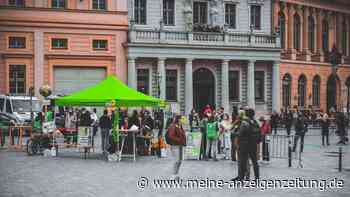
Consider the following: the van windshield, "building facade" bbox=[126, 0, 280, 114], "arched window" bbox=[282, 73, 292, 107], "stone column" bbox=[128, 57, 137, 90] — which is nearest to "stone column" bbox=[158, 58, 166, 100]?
"building facade" bbox=[126, 0, 280, 114]

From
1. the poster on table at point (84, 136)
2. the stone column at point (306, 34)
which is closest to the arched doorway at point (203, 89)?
the stone column at point (306, 34)

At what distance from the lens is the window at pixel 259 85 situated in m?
52.2

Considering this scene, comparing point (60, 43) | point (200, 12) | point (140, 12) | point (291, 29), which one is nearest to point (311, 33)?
point (291, 29)

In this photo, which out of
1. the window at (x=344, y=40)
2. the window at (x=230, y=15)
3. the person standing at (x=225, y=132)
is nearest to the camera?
the person standing at (x=225, y=132)

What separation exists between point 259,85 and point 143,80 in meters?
10.7

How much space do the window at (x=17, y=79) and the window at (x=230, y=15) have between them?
17.2 meters

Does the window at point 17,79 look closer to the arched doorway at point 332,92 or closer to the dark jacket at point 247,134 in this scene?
the dark jacket at point 247,134

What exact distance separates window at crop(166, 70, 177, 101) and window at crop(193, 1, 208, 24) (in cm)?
502

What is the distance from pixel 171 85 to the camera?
48.3 meters

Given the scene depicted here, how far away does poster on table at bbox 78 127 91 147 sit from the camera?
935 inches

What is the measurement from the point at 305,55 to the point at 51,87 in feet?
84.1

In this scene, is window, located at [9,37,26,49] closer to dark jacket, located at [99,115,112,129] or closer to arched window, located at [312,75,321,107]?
dark jacket, located at [99,115,112,129]

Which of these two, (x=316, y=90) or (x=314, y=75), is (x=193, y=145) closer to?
(x=314, y=75)

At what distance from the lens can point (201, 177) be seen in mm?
17938
